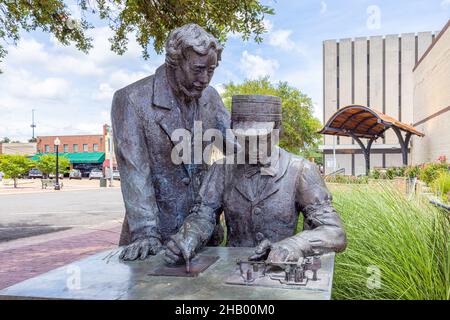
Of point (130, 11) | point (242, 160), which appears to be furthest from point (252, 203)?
point (130, 11)

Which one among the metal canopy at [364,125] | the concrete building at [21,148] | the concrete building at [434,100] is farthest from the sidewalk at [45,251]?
the concrete building at [21,148]

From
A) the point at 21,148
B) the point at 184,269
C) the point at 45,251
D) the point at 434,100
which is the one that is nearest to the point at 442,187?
the point at 45,251

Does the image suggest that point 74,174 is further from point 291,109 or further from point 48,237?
point 48,237

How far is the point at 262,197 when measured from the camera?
95.0 inches

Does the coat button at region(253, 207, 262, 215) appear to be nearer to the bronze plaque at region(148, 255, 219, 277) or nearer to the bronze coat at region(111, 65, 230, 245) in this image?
the bronze plaque at region(148, 255, 219, 277)

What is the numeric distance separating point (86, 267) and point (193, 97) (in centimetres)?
117

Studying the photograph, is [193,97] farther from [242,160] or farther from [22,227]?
[22,227]

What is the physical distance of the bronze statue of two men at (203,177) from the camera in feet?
7.45

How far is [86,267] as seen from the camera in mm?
2092

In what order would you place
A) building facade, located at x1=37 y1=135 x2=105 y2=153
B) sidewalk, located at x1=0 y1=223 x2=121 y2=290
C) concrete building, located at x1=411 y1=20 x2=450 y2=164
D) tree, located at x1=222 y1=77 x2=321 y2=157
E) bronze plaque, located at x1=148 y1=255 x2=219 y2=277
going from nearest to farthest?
bronze plaque, located at x1=148 y1=255 x2=219 y2=277 → sidewalk, located at x1=0 y1=223 x2=121 y2=290 → concrete building, located at x1=411 y1=20 x2=450 y2=164 → tree, located at x1=222 y1=77 x2=321 y2=157 → building facade, located at x1=37 y1=135 x2=105 y2=153

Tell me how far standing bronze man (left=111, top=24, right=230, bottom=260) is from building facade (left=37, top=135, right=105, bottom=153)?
54.1m

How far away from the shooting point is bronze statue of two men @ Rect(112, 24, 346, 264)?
227 centimetres

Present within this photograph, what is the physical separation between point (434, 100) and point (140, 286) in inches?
1063

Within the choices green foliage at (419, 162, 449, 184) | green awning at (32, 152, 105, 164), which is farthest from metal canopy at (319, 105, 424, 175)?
green awning at (32, 152, 105, 164)
